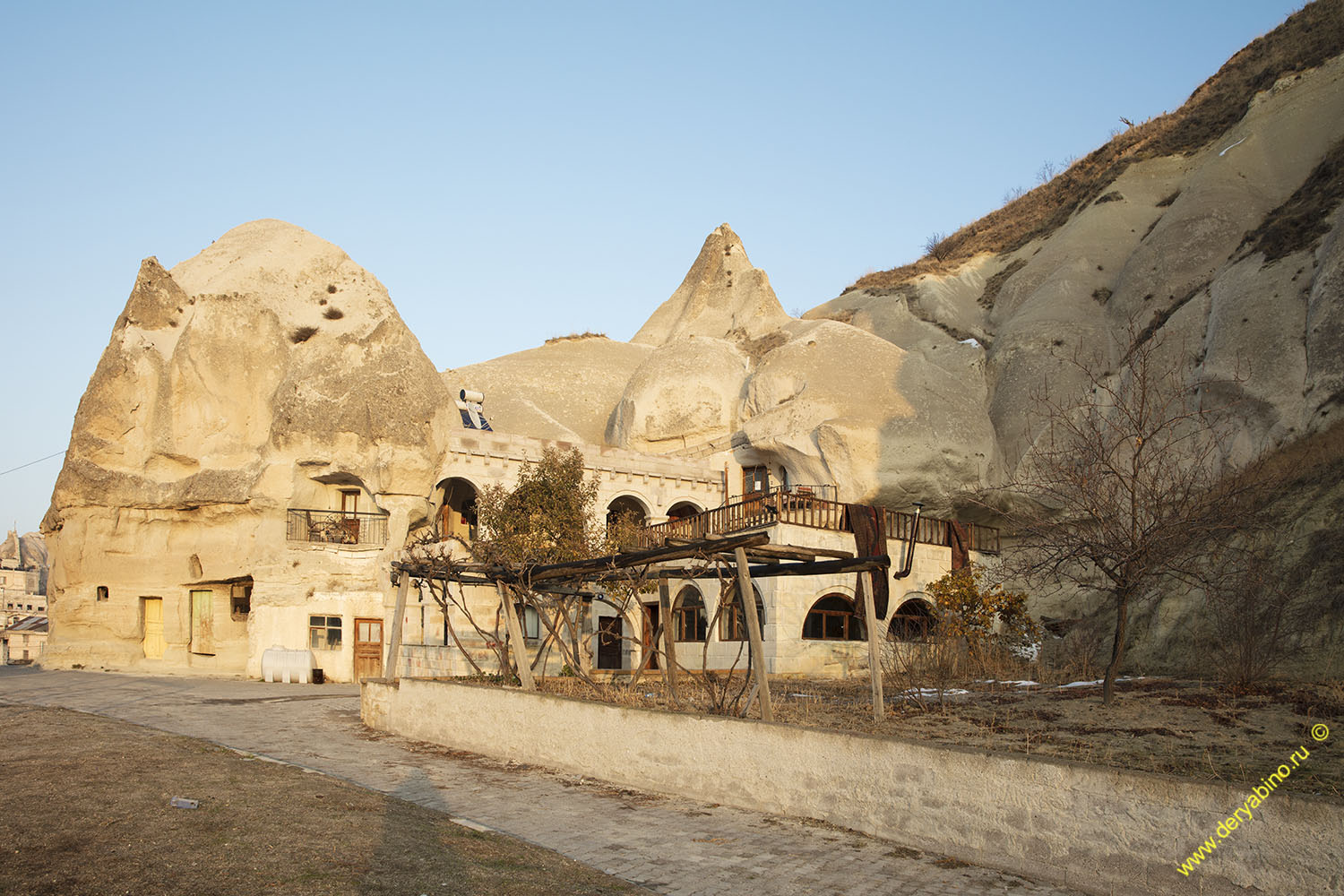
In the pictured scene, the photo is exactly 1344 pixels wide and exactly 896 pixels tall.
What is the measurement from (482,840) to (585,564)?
5.13 metres

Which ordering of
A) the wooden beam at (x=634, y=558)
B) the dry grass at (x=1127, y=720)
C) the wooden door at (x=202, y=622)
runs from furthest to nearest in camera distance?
the wooden door at (x=202, y=622) < the wooden beam at (x=634, y=558) < the dry grass at (x=1127, y=720)

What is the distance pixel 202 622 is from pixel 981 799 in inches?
1031

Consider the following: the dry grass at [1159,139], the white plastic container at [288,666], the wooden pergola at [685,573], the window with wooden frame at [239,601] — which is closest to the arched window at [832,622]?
the wooden pergola at [685,573]

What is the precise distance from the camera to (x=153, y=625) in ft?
90.3

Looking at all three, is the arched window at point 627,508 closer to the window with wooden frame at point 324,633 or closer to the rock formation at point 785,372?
the rock formation at point 785,372

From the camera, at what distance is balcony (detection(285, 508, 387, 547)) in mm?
26078

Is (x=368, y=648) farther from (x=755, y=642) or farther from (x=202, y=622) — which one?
(x=755, y=642)

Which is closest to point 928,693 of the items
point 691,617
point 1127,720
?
point 1127,720

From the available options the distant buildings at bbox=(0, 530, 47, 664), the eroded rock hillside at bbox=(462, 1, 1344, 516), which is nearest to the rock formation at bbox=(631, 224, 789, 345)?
the eroded rock hillside at bbox=(462, 1, 1344, 516)

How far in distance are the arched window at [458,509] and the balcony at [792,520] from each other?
582 cm

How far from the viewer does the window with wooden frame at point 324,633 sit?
2502 cm

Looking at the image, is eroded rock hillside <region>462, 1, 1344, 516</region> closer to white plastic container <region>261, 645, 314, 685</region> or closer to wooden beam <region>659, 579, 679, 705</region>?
wooden beam <region>659, 579, 679, 705</region>

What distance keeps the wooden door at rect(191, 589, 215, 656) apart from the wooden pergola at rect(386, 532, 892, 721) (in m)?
15.3

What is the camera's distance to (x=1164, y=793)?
5.28 meters
